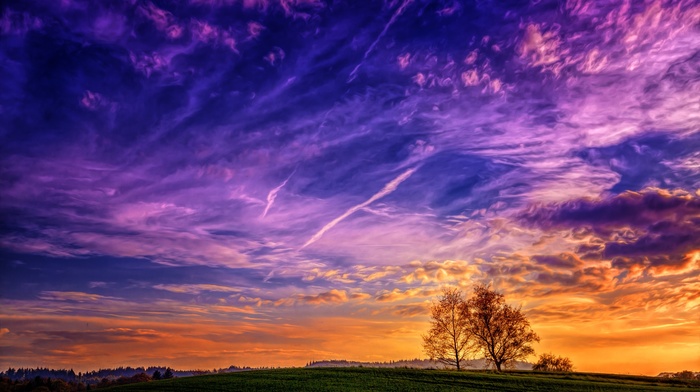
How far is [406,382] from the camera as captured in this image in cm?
5553

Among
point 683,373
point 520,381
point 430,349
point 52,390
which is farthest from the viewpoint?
point 52,390

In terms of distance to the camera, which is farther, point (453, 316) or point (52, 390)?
point (52, 390)

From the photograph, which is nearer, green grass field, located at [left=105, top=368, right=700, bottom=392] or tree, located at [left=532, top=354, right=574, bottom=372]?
green grass field, located at [left=105, top=368, right=700, bottom=392]

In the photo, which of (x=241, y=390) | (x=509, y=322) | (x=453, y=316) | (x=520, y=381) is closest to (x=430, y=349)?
(x=453, y=316)

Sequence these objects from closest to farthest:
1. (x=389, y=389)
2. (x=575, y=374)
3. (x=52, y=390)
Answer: (x=389, y=389) < (x=575, y=374) < (x=52, y=390)

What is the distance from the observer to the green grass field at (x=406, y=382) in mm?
52125

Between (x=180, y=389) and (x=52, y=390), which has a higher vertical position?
(x=180, y=389)

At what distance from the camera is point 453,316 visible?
78.2 metres

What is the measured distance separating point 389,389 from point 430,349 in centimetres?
2950

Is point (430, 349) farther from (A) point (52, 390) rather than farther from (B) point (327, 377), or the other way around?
(A) point (52, 390)

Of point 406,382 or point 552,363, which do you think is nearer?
point 406,382

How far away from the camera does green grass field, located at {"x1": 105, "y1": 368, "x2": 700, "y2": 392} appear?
52.1m

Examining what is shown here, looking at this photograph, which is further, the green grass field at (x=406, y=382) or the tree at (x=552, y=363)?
the tree at (x=552, y=363)

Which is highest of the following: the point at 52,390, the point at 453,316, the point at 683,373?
A: the point at 453,316
